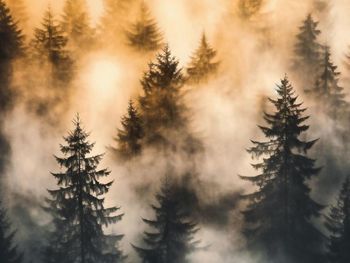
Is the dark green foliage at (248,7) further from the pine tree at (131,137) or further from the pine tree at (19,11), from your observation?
the pine tree at (19,11)

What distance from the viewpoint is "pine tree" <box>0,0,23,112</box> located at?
46.8 meters

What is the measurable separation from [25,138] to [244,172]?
15.5 m

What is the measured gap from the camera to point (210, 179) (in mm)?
42812

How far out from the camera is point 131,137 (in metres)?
39.0

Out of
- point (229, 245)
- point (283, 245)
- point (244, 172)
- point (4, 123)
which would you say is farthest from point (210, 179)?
point (4, 123)

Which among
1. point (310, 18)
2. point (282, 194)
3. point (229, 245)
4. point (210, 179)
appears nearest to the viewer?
point (282, 194)

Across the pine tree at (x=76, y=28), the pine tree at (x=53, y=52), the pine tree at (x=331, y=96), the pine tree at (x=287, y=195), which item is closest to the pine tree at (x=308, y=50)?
the pine tree at (x=331, y=96)

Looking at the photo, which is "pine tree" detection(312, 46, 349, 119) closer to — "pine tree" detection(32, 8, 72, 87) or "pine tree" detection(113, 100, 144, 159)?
"pine tree" detection(113, 100, 144, 159)

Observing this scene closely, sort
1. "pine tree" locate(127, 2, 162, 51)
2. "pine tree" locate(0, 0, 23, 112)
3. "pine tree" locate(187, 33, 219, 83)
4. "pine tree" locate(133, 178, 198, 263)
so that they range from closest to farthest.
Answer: "pine tree" locate(133, 178, 198, 263) → "pine tree" locate(187, 33, 219, 83) → "pine tree" locate(0, 0, 23, 112) → "pine tree" locate(127, 2, 162, 51)

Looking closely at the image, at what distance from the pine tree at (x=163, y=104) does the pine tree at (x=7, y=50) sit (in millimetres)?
12258

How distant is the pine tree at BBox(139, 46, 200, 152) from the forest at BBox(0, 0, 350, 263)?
7cm

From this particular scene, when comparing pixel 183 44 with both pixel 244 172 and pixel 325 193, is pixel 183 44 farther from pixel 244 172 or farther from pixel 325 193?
pixel 325 193

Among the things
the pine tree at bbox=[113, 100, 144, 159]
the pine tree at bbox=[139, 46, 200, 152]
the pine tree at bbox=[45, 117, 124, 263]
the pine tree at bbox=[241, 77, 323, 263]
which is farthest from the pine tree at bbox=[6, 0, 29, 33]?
the pine tree at bbox=[241, 77, 323, 263]

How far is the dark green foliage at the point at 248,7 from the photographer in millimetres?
51594
